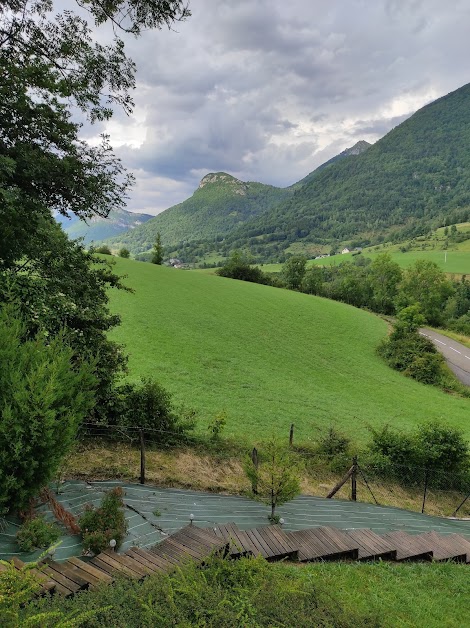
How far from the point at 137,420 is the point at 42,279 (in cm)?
567

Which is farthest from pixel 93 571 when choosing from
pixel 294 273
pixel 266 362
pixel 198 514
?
pixel 294 273

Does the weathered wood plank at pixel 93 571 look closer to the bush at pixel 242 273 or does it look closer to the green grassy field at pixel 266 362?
the green grassy field at pixel 266 362

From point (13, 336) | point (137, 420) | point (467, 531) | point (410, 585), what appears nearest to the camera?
point (13, 336)

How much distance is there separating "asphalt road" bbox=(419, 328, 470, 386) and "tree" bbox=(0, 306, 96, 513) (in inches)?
1433

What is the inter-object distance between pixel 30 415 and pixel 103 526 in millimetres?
2322

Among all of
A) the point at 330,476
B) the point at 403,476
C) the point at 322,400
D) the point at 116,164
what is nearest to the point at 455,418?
the point at 322,400

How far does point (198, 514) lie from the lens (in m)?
7.98

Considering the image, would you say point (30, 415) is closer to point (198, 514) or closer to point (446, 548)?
point (198, 514)

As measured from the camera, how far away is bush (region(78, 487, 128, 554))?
555cm

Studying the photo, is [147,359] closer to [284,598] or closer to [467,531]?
[467,531]

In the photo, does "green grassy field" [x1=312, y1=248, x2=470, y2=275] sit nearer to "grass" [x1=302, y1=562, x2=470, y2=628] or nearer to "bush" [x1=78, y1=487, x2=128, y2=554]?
"grass" [x1=302, y1=562, x2=470, y2=628]

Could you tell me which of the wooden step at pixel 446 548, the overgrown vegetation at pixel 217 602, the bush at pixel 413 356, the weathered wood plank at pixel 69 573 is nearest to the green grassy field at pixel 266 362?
the bush at pixel 413 356

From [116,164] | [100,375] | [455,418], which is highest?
[116,164]

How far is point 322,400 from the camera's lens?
23266 millimetres
